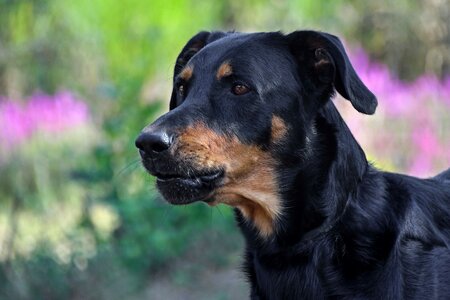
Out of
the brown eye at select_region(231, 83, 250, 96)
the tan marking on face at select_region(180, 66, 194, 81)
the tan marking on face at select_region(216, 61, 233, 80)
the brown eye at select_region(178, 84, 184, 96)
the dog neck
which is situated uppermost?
the tan marking on face at select_region(216, 61, 233, 80)

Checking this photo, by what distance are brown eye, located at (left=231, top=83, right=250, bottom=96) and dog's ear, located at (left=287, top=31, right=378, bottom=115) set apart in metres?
0.34

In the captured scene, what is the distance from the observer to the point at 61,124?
31.3ft

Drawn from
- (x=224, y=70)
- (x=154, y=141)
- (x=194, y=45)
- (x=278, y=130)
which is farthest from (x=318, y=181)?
(x=194, y=45)

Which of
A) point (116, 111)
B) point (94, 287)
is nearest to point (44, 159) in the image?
point (116, 111)

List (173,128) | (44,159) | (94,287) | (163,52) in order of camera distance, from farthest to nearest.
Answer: (163,52) → (44,159) → (94,287) → (173,128)

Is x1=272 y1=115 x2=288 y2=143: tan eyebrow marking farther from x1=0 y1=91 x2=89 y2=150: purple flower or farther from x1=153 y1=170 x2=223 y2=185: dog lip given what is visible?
x1=0 y1=91 x2=89 y2=150: purple flower

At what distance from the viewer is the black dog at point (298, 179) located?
4.07m

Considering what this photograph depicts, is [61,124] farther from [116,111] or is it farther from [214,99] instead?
[214,99]

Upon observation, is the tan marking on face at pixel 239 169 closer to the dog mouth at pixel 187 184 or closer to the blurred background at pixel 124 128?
the dog mouth at pixel 187 184

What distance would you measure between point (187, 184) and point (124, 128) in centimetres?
372

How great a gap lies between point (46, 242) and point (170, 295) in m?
1.09

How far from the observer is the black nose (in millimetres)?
3934

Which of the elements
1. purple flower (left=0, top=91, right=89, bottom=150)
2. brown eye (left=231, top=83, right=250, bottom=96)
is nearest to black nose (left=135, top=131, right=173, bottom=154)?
brown eye (left=231, top=83, right=250, bottom=96)

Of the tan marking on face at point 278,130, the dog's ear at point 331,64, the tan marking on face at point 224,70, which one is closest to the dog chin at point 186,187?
the tan marking on face at point 278,130
